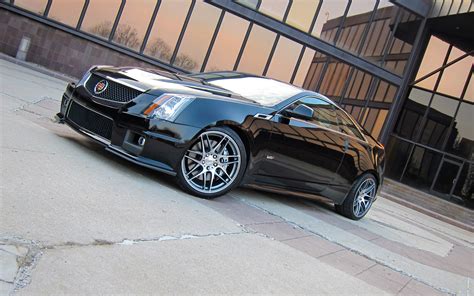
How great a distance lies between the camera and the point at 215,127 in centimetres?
490

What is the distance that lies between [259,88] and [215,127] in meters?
1.32

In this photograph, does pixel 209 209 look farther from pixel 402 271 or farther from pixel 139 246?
pixel 402 271

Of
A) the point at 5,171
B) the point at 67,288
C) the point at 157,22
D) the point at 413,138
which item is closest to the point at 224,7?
the point at 157,22

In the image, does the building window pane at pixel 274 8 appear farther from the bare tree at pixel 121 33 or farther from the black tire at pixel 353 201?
the black tire at pixel 353 201

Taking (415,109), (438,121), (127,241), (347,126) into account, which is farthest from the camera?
(415,109)

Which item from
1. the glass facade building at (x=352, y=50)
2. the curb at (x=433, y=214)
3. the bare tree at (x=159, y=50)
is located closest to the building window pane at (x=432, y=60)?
the glass facade building at (x=352, y=50)

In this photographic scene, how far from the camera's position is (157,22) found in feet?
57.3

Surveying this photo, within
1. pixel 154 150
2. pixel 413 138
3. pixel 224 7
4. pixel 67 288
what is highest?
pixel 224 7

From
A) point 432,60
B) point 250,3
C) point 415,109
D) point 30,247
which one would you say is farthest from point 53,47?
point 432,60

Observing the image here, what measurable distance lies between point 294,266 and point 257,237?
58 cm

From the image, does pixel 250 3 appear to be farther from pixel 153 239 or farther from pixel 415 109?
pixel 153 239

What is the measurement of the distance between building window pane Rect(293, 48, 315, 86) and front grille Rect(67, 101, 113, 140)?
1536 cm

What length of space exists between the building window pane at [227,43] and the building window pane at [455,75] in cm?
1006

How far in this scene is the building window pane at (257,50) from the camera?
61.7 ft
